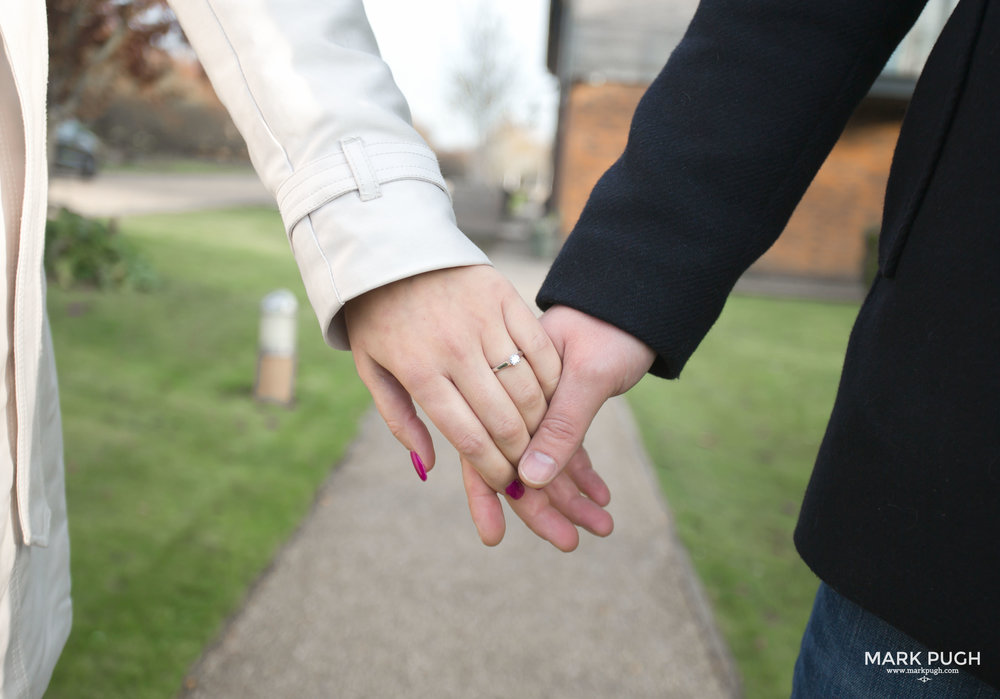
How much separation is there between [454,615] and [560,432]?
6.21 feet

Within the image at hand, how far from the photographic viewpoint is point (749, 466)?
15.2 ft

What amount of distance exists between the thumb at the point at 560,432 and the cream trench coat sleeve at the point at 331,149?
0.23 metres

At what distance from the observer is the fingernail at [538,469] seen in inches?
42.2

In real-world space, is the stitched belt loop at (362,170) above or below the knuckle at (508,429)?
above

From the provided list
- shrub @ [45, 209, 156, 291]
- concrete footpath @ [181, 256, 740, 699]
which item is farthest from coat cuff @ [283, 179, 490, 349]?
shrub @ [45, 209, 156, 291]

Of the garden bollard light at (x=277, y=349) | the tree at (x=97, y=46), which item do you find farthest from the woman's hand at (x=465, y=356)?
the tree at (x=97, y=46)

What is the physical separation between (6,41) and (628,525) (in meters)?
3.20

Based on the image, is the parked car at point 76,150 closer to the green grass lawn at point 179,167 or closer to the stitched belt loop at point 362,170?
the green grass lawn at point 179,167

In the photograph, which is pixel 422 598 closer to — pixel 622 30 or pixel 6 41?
pixel 6 41

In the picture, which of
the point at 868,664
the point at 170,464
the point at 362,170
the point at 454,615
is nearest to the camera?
the point at 868,664

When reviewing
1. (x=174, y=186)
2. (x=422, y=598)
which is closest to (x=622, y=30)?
(x=174, y=186)

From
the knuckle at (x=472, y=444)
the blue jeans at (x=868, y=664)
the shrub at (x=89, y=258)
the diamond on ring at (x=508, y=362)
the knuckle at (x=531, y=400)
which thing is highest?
the diamond on ring at (x=508, y=362)

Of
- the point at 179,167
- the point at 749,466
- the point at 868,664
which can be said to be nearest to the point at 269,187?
the point at 868,664

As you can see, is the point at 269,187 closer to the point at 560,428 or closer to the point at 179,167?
the point at 560,428
